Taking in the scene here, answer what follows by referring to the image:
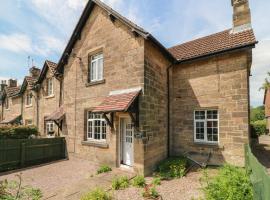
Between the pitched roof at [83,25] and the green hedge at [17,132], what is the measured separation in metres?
5.08

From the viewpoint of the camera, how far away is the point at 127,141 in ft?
31.5

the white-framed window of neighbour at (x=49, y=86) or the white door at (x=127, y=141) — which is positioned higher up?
the white-framed window of neighbour at (x=49, y=86)

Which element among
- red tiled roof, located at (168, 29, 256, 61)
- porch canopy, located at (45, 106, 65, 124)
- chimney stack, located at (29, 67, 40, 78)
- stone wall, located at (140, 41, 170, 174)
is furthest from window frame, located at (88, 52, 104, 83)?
chimney stack, located at (29, 67, 40, 78)

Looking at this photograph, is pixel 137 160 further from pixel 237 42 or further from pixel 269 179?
pixel 237 42

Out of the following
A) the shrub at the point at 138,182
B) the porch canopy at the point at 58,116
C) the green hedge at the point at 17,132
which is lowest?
the shrub at the point at 138,182

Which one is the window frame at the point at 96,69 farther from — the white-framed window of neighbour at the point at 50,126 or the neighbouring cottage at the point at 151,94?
the white-framed window of neighbour at the point at 50,126

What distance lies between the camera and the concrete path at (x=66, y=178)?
720 centimetres

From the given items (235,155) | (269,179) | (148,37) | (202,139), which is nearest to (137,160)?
(202,139)

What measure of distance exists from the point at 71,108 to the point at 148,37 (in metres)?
7.31

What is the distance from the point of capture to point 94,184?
770cm

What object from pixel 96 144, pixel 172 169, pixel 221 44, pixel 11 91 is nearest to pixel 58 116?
pixel 96 144

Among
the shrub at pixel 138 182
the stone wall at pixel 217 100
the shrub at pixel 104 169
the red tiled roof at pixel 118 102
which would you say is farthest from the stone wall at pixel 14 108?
the shrub at pixel 138 182

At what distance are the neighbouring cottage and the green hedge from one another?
377 cm

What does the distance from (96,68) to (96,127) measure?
365cm
